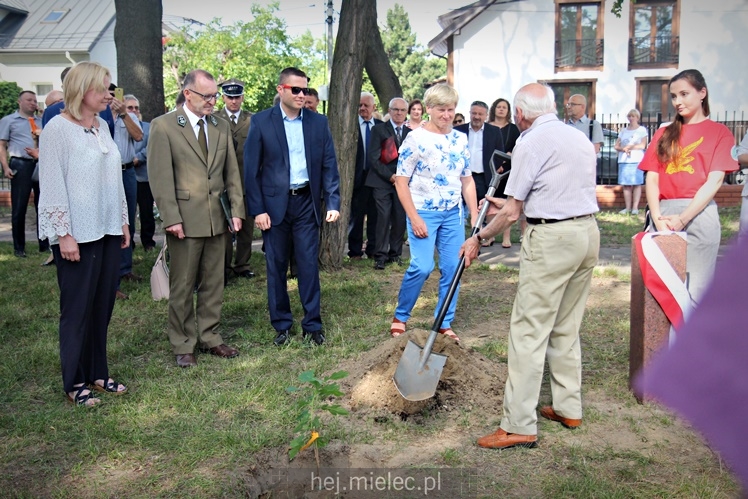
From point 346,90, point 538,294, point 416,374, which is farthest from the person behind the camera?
point 346,90

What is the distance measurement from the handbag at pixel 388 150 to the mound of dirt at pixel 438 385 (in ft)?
15.0

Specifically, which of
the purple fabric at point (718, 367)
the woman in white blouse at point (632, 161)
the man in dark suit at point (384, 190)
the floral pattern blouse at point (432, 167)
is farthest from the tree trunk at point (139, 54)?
the purple fabric at point (718, 367)

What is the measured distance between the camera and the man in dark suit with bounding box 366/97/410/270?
9570 mm

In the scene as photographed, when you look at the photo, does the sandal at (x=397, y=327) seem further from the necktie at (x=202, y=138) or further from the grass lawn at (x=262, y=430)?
the necktie at (x=202, y=138)

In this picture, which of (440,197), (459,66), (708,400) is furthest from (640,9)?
(708,400)

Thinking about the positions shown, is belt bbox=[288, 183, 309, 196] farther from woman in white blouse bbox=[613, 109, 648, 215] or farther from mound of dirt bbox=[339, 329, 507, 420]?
woman in white blouse bbox=[613, 109, 648, 215]

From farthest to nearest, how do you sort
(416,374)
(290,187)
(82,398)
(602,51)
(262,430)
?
(602,51) < (290,187) < (82,398) < (416,374) < (262,430)

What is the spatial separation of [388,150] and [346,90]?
105 cm

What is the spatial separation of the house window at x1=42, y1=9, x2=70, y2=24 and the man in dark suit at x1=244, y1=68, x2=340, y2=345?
43210 mm

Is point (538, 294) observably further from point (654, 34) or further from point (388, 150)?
point (654, 34)

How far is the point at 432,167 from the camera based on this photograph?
596cm

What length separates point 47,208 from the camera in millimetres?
4602

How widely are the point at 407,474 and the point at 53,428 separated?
7.34 feet

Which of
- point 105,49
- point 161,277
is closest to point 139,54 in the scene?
point 161,277
